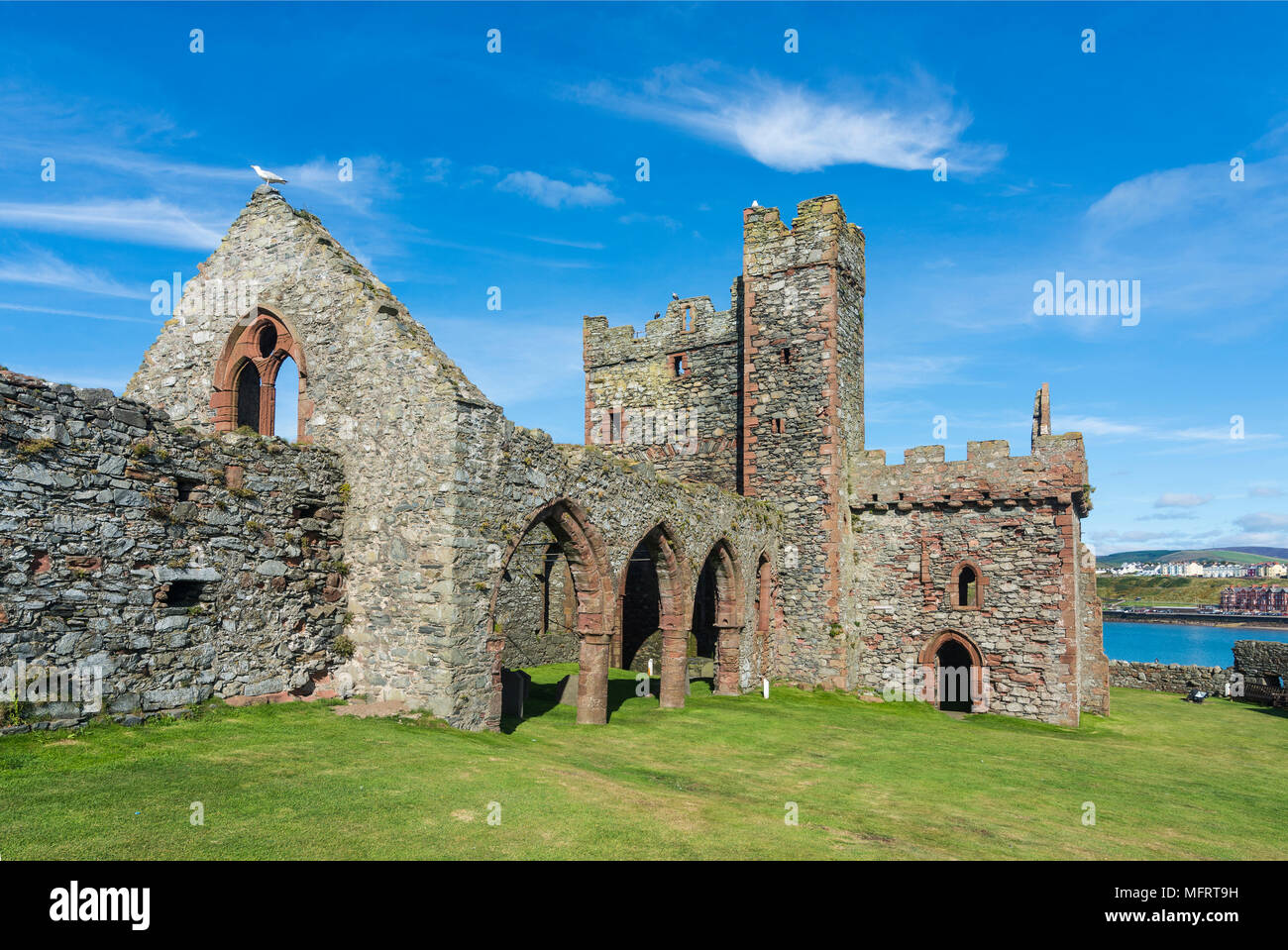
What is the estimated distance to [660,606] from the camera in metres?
20.5

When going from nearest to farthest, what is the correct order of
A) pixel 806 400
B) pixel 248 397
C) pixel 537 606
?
pixel 248 397 → pixel 806 400 → pixel 537 606

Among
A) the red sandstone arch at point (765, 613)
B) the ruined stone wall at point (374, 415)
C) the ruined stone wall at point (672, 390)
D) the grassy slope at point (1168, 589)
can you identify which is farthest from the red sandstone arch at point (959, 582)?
the grassy slope at point (1168, 589)

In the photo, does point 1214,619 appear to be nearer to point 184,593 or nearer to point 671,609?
point 671,609

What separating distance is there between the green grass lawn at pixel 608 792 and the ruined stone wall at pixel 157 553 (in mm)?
855

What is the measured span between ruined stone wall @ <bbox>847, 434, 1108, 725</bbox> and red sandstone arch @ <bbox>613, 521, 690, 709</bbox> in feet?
21.7

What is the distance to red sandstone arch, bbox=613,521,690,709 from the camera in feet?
63.2

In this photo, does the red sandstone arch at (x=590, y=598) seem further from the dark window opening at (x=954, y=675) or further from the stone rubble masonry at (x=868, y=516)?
the dark window opening at (x=954, y=675)

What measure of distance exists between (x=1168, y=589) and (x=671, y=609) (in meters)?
190

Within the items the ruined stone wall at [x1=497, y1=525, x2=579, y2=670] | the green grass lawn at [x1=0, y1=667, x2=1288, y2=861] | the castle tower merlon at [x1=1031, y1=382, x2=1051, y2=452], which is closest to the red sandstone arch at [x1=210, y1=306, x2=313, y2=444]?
the green grass lawn at [x1=0, y1=667, x2=1288, y2=861]

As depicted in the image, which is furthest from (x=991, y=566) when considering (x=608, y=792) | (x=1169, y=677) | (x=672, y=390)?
(x=608, y=792)

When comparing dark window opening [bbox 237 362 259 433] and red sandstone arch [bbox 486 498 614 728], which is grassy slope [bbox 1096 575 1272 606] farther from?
dark window opening [bbox 237 362 259 433]

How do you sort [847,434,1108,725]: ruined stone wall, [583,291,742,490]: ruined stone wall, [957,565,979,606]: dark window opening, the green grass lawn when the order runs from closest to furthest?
the green grass lawn
[847,434,1108,725]: ruined stone wall
[957,565,979,606]: dark window opening
[583,291,742,490]: ruined stone wall

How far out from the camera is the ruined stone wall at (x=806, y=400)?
907 inches
